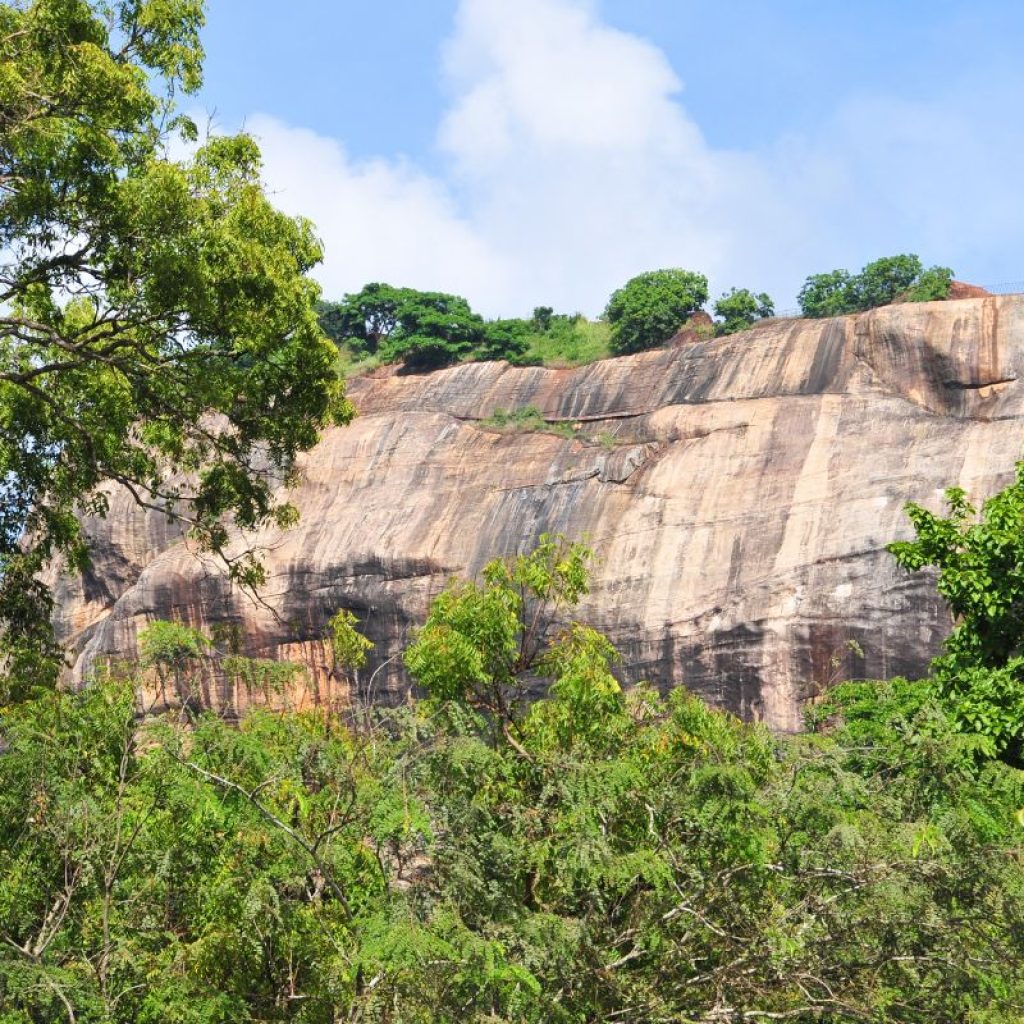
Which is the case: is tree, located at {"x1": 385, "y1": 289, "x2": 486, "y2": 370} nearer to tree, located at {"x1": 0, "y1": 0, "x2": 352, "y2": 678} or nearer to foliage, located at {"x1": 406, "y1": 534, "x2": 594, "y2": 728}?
tree, located at {"x1": 0, "y1": 0, "x2": 352, "y2": 678}

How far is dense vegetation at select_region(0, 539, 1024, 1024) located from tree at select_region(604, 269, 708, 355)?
3038 cm

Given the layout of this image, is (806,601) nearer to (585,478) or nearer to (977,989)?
(585,478)

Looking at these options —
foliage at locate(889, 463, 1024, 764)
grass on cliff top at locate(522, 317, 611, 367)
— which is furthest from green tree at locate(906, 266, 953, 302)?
foliage at locate(889, 463, 1024, 764)

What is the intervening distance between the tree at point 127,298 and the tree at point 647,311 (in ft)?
84.6

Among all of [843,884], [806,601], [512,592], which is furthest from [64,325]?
[806,601]

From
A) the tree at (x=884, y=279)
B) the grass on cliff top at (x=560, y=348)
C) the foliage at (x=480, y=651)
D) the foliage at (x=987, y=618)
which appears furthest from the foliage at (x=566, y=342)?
the foliage at (x=480, y=651)

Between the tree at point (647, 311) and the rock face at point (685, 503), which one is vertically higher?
the tree at point (647, 311)

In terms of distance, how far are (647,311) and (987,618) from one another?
1030 inches

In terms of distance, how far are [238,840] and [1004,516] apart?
26.6 feet

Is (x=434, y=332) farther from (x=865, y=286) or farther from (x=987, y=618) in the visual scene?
(x=987, y=618)

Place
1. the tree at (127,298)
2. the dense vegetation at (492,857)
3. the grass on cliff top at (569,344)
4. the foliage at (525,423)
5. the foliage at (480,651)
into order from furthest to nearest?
1. the grass on cliff top at (569,344)
2. the foliage at (525,423)
3. the tree at (127,298)
4. the foliage at (480,651)
5. the dense vegetation at (492,857)

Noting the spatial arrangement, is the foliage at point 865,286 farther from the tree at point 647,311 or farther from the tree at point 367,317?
the tree at point 367,317

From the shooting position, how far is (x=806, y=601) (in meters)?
25.2

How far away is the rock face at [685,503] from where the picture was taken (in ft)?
82.8
